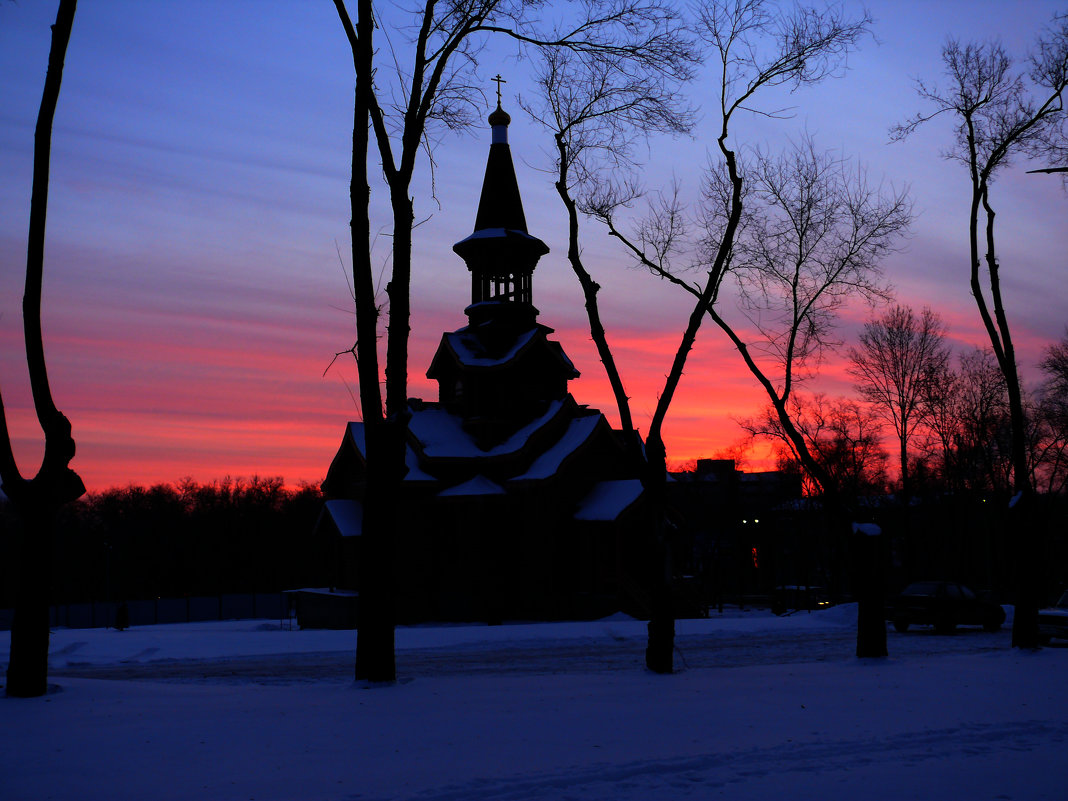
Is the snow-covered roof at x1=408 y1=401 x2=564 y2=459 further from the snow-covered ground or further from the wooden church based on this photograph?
the snow-covered ground

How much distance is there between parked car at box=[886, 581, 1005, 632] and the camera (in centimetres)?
2586

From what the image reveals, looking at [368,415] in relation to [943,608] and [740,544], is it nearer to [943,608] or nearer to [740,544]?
[943,608]

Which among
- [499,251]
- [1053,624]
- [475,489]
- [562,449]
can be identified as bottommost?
[1053,624]

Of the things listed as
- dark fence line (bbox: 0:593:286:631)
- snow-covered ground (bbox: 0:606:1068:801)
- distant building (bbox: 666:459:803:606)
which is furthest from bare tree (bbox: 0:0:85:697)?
dark fence line (bbox: 0:593:286:631)

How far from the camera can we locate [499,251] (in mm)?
34469

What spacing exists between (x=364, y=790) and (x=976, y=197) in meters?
16.7

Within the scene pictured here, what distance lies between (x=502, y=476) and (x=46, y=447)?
73.2 feet

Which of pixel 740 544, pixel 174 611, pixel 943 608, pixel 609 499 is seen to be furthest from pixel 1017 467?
pixel 174 611

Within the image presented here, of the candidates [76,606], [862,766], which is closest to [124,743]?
[862,766]

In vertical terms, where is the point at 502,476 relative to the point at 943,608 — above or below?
above

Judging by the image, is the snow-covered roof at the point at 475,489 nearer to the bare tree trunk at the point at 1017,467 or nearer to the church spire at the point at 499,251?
the church spire at the point at 499,251

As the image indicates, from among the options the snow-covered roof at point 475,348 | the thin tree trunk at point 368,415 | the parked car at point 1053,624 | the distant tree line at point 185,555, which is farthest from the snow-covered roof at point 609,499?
the distant tree line at point 185,555

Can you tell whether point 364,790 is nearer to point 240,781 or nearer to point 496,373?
point 240,781

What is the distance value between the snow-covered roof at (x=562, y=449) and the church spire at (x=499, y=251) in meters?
4.53
